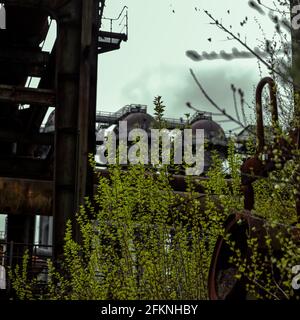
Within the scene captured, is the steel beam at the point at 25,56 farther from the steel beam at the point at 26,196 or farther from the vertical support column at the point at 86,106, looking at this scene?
the steel beam at the point at 26,196

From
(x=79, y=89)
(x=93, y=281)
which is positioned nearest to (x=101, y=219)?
(x=93, y=281)

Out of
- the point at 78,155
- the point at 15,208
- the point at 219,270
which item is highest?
the point at 78,155

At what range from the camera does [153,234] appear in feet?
31.2

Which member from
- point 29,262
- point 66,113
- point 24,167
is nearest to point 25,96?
point 66,113

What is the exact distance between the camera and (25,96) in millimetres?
14859

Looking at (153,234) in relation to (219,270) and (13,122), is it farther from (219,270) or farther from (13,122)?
(13,122)

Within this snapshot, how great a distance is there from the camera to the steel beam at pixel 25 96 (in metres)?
14.8

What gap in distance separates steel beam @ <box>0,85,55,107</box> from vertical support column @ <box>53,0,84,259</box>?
9.6 inches

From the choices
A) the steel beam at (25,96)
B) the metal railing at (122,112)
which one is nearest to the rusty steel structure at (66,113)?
the steel beam at (25,96)

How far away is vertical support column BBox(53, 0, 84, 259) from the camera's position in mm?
14680

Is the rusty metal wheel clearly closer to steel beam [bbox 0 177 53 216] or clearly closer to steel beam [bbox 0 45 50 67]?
steel beam [bbox 0 177 53 216]

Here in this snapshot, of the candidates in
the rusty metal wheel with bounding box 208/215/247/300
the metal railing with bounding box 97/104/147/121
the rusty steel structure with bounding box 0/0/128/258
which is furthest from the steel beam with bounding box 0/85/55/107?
the metal railing with bounding box 97/104/147/121

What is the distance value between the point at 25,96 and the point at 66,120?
3.47 ft
